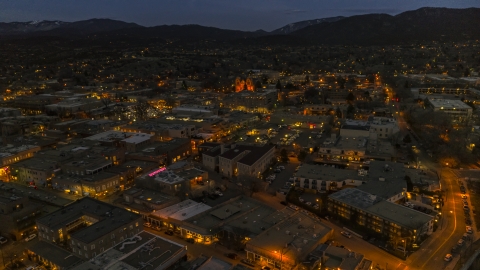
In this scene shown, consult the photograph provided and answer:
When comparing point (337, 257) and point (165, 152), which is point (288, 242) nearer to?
point (337, 257)

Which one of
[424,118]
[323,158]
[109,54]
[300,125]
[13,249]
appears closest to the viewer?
[13,249]

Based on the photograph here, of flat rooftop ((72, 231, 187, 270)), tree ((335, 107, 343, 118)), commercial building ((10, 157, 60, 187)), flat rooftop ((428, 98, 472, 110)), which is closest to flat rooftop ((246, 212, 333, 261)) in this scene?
flat rooftop ((72, 231, 187, 270))

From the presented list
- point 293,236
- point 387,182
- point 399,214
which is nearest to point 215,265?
point 293,236

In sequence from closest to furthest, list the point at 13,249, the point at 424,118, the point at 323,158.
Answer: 1. the point at 13,249
2. the point at 323,158
3. the point at 424,118

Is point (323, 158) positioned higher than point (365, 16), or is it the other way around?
point (365, 16)

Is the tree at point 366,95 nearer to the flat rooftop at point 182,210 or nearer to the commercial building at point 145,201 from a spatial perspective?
the flat rooftop at point 182,210

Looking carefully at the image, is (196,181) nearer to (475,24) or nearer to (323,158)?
(323,158)

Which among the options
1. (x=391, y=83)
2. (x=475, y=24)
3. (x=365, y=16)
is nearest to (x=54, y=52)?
(x=391, y=83)
